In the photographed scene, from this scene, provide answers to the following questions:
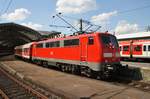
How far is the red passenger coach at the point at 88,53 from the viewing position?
59.0 ft

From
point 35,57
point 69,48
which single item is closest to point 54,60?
point 69,48

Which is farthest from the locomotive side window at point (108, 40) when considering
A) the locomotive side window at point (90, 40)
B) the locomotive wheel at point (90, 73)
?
the locomotive wheel at point (90, 73)

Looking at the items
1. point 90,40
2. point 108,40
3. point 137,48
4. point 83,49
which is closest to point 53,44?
point 83,49

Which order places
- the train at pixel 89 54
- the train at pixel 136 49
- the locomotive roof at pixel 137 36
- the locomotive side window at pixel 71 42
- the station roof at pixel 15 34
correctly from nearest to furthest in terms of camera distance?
the train at pixel 89 54
the locomotive side window at pixel 71 42
the train at pixel 136 49
the locomotive roof at pixel 137 36
the station roof at pixel 15 34

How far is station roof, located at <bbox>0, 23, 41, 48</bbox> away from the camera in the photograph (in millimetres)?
73088

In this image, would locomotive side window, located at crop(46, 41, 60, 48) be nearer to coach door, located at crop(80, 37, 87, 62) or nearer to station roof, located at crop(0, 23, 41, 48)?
coach door, located at crop(80, 37, 87, 62)

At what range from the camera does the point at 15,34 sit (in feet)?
276

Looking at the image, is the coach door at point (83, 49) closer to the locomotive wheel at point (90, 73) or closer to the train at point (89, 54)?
the train at point (89, 54)

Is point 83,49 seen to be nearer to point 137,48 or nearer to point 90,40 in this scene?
point 90,40

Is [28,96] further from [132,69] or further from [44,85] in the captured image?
[132,69]

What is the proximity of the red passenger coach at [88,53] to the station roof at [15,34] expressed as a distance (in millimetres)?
45862

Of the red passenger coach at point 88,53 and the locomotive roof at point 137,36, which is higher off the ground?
the locomotive roof at point 137,36

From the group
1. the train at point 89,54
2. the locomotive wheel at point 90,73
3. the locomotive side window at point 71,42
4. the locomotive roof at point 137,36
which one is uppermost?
the locomotive roof at point 137,36

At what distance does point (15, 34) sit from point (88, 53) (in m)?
68.2
